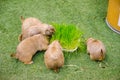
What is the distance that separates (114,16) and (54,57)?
0.67 m

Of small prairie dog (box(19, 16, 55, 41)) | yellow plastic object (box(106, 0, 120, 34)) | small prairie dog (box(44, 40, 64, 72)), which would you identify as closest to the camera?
small prairie dog (box(44, 40, 64, 72))

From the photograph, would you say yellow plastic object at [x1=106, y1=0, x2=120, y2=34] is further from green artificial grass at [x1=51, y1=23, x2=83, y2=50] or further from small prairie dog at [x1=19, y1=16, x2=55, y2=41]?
small prairie dog at [x1=19, y1=16, x2=55, y2=41]

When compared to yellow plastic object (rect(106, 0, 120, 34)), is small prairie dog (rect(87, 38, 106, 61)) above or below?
below

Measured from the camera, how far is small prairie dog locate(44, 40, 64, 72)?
5.86ft

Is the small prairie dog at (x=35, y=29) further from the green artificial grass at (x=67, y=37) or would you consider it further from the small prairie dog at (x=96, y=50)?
the small prairie dog at (x=96, y=50)

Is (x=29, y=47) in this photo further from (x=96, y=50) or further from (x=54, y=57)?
(x=96, y=50)

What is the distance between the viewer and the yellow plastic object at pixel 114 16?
209 cm

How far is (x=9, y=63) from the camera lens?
1.94 m

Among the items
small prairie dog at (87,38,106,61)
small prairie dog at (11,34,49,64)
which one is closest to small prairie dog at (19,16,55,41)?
small prairie dog at (11,34,49,64)

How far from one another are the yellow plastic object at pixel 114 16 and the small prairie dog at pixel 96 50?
13.9 inches

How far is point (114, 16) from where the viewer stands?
216cm

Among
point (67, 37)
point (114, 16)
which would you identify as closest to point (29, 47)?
point (67, 37)

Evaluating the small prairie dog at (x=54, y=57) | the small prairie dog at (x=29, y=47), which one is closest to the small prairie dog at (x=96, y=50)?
the small prairie dog at (x=54, y=57)

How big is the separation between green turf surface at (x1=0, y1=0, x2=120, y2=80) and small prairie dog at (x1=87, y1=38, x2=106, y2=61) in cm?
6
